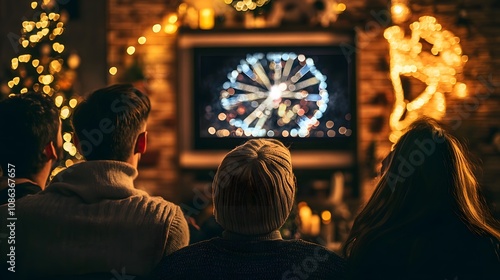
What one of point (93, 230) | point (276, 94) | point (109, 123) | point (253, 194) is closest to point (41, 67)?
point (276, 94)

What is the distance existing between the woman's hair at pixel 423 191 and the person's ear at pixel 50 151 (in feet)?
3.28

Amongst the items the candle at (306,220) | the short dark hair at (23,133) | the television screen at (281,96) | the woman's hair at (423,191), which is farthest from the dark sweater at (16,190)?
the television screen at (281,96)

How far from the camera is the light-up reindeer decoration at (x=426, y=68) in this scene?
5.95 m

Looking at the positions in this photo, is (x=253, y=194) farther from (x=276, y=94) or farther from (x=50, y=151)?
(x=276, y=94)

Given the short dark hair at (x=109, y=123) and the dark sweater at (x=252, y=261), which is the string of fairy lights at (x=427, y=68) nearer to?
the short dark hair at (x=109, y=123)

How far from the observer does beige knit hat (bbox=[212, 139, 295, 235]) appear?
1.92 m

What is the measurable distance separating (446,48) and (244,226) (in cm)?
441

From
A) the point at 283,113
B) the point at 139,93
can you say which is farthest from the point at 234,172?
the point at 283,113

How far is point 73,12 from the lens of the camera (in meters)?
6.20

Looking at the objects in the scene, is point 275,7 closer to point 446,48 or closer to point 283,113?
point 283,113

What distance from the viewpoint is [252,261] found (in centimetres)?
192

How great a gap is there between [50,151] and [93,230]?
40cm

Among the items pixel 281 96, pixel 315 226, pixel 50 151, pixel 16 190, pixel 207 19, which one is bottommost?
pixel 315 226

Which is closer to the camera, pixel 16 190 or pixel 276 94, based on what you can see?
pixel 16 190
